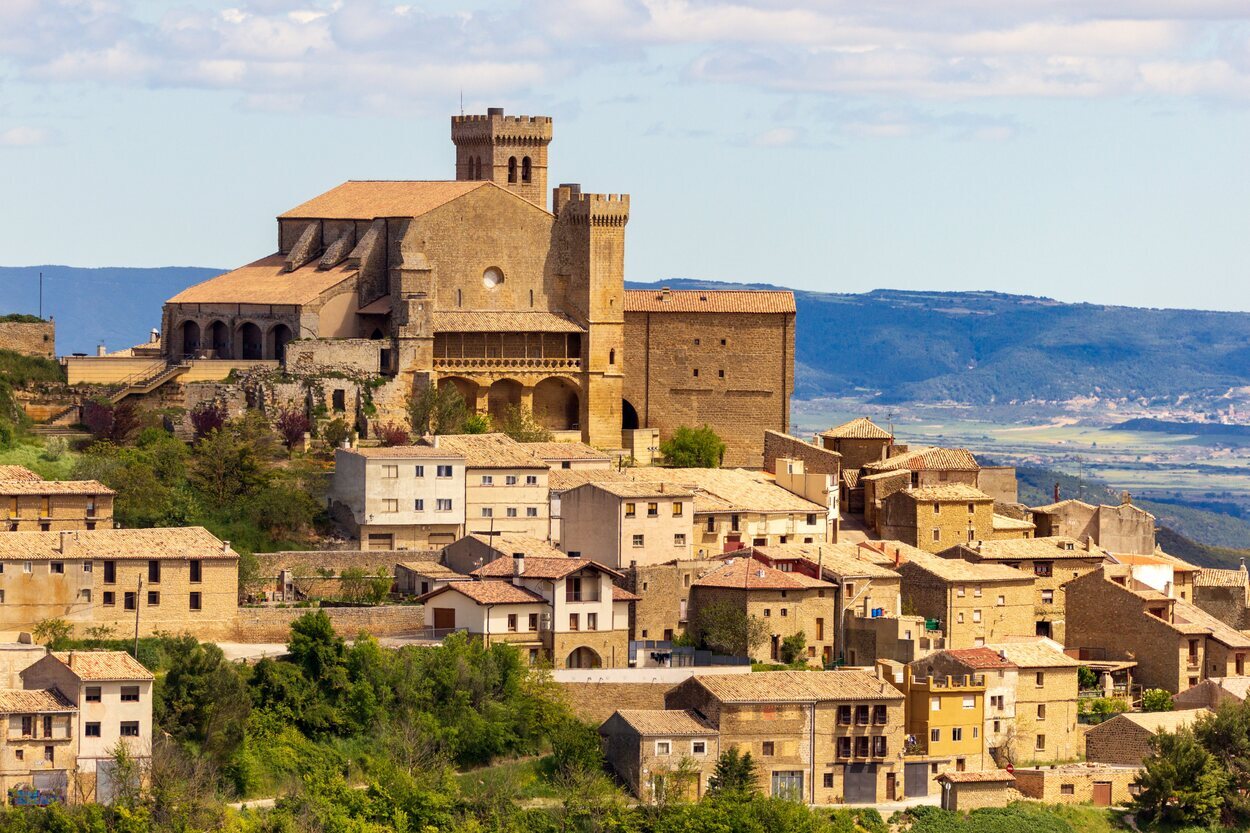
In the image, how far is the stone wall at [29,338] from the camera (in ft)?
264

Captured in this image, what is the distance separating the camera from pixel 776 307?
85000mm

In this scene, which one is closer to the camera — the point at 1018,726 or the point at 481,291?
the point at 1018,726

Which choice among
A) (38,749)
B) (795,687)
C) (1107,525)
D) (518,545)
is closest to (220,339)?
(518,545)

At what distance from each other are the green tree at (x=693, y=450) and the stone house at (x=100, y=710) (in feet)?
91.7

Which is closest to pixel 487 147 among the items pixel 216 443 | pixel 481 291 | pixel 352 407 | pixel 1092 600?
pixel 481 291

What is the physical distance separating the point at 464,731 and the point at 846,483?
2055cm

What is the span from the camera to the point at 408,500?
6975 cm

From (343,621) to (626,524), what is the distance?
801 cm

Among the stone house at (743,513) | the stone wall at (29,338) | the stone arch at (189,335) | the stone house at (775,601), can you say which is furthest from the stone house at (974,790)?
the stone wall at (29,338)

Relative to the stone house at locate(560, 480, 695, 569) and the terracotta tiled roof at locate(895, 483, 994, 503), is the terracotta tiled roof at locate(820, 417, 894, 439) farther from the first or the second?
the stone house at locate(560, 480, 695, 569)

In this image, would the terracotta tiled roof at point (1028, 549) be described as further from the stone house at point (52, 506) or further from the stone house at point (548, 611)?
the stone house at point (52, 506)

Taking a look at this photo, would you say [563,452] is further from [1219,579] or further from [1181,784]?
[1181,784]

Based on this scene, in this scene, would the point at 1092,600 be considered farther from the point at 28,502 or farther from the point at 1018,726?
the point at 28,502

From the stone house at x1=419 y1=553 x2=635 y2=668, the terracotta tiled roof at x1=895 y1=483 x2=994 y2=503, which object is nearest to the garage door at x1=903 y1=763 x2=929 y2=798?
the stone house at x1=419 y1=553 x2=635 y2=668
